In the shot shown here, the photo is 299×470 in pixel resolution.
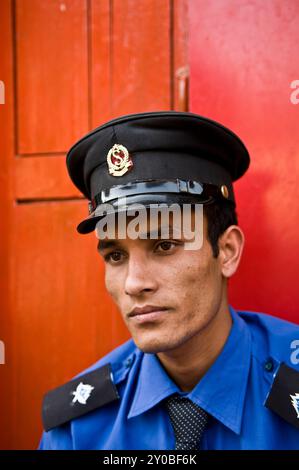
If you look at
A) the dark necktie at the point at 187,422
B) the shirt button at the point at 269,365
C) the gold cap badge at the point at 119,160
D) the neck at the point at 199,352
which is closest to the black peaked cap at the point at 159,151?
the gold cap badge at the point at 119,160

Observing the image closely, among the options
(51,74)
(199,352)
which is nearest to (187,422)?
(199,352)

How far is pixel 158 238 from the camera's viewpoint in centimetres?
153

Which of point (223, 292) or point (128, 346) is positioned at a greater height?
point (223, 292)

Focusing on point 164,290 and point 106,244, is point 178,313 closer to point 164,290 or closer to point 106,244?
point 164,290

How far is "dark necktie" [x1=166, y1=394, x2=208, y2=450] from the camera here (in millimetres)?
1565

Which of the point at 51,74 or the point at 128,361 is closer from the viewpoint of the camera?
the point at 128,361

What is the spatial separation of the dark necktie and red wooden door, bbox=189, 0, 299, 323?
51 centimetres

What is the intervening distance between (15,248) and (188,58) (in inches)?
43.2

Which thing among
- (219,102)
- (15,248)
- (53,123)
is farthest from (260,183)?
(15,248)

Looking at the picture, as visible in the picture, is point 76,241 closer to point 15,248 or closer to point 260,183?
point 15,248

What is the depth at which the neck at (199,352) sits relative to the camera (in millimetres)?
1690

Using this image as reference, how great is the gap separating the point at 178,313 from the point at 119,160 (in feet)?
1.63

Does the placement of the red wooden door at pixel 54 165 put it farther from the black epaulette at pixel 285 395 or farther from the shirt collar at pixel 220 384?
the black epaulette at pixel 285 395

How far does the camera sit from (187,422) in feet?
5.24
